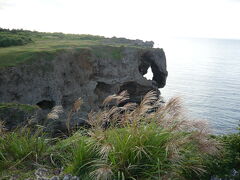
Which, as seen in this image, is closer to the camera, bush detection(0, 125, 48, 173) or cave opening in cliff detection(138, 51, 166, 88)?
bush detection(0, 125, 48, 173)

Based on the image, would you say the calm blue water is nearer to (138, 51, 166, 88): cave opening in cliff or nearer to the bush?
(138, 51, 166, 88): cave opening in cliff

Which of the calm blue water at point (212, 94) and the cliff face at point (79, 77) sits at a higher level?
the cliff face at point (79, 77)

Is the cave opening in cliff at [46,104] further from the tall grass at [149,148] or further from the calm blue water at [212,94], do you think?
the tall grass at [149,148]

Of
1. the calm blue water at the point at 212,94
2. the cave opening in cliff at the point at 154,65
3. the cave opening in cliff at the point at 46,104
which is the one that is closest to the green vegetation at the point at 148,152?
the calm blue water at the point at 212,94

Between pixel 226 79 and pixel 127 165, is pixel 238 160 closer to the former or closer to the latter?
pixel 127 165

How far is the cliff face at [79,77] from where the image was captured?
32.0 metres

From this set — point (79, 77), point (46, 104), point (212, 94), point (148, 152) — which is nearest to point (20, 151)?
point (148, 152)

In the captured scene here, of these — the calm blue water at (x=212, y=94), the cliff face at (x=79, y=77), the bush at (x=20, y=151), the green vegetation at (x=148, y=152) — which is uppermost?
the green vegetation at (x=148, y=152)

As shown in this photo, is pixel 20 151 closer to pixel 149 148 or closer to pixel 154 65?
pixel 149 148

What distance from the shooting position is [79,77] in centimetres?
3925

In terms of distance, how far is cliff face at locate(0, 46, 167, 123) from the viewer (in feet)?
105

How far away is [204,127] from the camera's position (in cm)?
558

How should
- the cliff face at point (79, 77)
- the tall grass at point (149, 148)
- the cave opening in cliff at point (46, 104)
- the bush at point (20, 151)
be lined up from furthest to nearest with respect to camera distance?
the cave opening in cliff at point (46, 104)
the cliff face at point (79, 77)
the bush at point (20, 151)
the tall grass at point (149, 148)

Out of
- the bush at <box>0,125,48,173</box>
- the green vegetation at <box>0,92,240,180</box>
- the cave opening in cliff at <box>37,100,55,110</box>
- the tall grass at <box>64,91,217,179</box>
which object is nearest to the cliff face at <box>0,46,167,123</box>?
the cave opening in cliff at <box>37,100,55,110</box>
